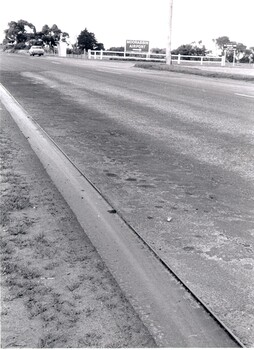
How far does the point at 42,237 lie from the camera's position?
13.0 ft

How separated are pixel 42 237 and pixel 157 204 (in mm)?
1436

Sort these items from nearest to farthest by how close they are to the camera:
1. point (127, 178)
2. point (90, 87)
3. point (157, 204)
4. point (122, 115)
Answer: point (157, 204), point (127, 178), point (122, 115), point (90, 87)

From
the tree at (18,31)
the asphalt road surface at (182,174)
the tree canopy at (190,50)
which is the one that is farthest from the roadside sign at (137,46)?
the tree at (18,31)

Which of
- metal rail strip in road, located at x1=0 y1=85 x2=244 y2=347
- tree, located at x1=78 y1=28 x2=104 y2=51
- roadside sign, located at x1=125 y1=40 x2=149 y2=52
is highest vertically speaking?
tree, located at x1=78 y1=28 x2=104 y2=51

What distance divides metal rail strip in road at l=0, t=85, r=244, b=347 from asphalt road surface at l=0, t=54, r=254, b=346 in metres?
0.09

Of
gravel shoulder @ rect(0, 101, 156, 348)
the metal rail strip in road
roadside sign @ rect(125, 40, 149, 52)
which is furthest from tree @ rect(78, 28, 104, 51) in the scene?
gravel shoulder @ rect(0, 101, 156, 348)

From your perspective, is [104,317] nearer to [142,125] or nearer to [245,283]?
[245,283]

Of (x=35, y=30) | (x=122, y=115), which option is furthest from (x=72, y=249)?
(x=35, y=30)

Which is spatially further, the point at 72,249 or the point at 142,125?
the point at 142,125

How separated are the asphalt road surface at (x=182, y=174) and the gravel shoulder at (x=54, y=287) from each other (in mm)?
571

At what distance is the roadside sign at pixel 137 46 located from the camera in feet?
165

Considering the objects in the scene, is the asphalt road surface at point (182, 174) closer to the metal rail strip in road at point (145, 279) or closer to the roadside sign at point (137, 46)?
the metal rail strip in road at point (145, 279)

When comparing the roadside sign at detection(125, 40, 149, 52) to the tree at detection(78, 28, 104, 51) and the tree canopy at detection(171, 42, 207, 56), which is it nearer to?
the tree canopy at detection(171, 42, 207, 56)

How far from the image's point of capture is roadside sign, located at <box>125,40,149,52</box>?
50312mm
